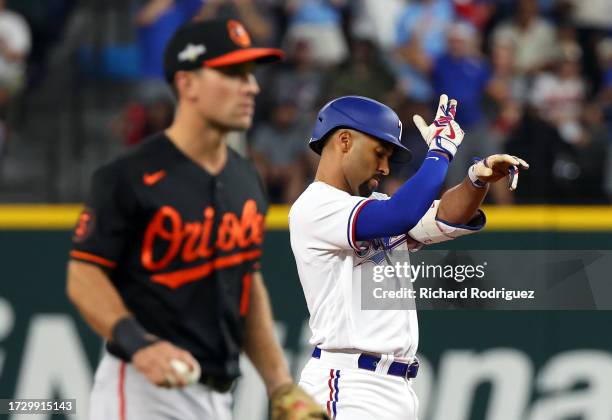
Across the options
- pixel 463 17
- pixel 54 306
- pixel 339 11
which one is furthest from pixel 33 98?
pixel 463 17

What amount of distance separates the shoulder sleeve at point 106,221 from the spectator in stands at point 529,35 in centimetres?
616

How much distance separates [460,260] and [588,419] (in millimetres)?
1378

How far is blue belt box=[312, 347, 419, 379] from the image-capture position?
4.82 m

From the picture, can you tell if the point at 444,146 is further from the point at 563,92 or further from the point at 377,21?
the point at 377,21

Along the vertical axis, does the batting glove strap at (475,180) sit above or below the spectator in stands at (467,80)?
below

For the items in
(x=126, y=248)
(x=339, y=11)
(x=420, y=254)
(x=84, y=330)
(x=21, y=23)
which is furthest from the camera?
(x=339, y=11)

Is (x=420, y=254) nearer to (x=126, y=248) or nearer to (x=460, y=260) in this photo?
(x=460, y=260)

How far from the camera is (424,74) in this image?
29.5ft

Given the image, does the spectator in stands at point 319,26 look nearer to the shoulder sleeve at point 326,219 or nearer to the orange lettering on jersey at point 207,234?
the shoulder sleeve at point 326,219

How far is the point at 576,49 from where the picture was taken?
30.2 ft

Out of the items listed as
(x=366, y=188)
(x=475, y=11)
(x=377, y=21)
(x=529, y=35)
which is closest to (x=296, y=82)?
(x=377, y=21)

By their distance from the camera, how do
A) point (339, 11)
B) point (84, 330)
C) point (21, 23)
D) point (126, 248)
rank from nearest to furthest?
1. point (126, 248)
2. point (84, 330)
3. point (21, 23)
4. point (339, 11)

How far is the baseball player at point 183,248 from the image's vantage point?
337cm

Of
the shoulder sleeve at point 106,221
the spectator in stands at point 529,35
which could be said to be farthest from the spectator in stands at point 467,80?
the shoulder sleeve at point 106,221
